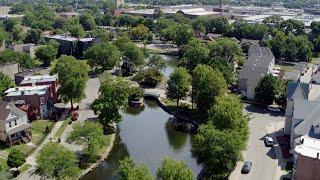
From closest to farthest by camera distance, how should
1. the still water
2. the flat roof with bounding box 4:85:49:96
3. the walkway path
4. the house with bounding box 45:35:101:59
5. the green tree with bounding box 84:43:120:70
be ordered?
the walkway path → the still water → the flat roof with bounding box 4:85:49:96 → the green tree with bounding box 84:43:120:70 → the house with bounding box 45:35:101:59

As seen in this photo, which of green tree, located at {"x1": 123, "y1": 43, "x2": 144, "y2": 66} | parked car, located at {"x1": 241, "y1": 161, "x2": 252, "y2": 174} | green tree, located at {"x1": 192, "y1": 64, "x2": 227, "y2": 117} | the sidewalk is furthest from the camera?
green tree, located at {"x1": 123, "y1": 43, "x2": 144, "y2": 66}

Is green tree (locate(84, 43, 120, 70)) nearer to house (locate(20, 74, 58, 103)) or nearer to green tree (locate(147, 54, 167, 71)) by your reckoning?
Answer: green tree (locate(147, 54, 167, 71))

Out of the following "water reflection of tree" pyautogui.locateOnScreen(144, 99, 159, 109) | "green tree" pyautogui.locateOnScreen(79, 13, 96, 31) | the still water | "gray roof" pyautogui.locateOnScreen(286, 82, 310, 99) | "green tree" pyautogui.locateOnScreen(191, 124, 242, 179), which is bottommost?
the still water

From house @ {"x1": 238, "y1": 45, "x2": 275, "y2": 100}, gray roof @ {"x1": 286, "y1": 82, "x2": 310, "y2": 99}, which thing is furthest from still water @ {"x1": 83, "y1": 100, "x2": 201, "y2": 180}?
house @ {"x1": 238, "y1": 45, "x2": 275, "y2": 100}

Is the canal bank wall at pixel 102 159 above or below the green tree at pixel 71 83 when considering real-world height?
below

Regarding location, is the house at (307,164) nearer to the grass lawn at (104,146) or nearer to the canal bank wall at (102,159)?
the canal bank wall at (102,159)

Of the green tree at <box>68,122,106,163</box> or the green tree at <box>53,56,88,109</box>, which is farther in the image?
the green tree at <box>53,56,88,109</box>

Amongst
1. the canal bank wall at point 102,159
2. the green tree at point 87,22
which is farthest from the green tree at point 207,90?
the green tree at point 87,22
